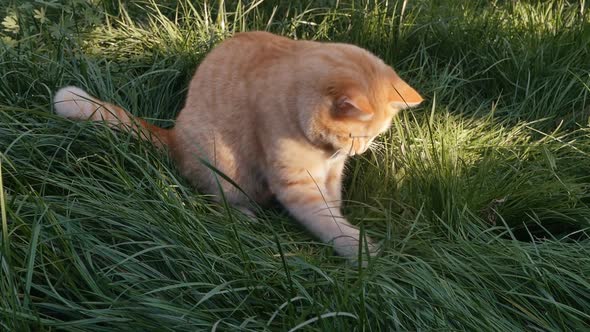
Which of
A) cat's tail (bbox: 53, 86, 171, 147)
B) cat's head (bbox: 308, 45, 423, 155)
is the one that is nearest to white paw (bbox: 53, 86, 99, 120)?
cat's tail (bbox: 53, 86, 171, 147)

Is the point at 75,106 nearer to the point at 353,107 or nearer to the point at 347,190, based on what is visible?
the point at 353,107

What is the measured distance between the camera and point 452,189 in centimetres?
234

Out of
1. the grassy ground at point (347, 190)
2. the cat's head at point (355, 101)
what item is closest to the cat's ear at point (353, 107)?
the cat's head at point (355, 101)

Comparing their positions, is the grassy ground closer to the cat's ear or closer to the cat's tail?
the cat's tail

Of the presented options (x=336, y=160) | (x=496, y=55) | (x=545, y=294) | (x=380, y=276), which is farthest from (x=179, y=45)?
(x=545, y=294)

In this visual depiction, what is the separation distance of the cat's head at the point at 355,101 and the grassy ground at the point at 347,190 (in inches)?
6.8

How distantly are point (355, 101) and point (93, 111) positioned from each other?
0.92 metres

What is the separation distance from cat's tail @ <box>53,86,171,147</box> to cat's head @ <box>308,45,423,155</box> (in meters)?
0.62

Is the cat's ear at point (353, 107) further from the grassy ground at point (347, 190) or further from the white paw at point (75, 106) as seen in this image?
the white paw at point (75, 106)

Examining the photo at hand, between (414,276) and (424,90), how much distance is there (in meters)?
1.47

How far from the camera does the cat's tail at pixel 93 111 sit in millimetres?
2488

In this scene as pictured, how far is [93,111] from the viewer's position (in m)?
2.49

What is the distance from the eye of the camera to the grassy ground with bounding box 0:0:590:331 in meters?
1.76

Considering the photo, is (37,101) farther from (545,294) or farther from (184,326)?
(545,294)
